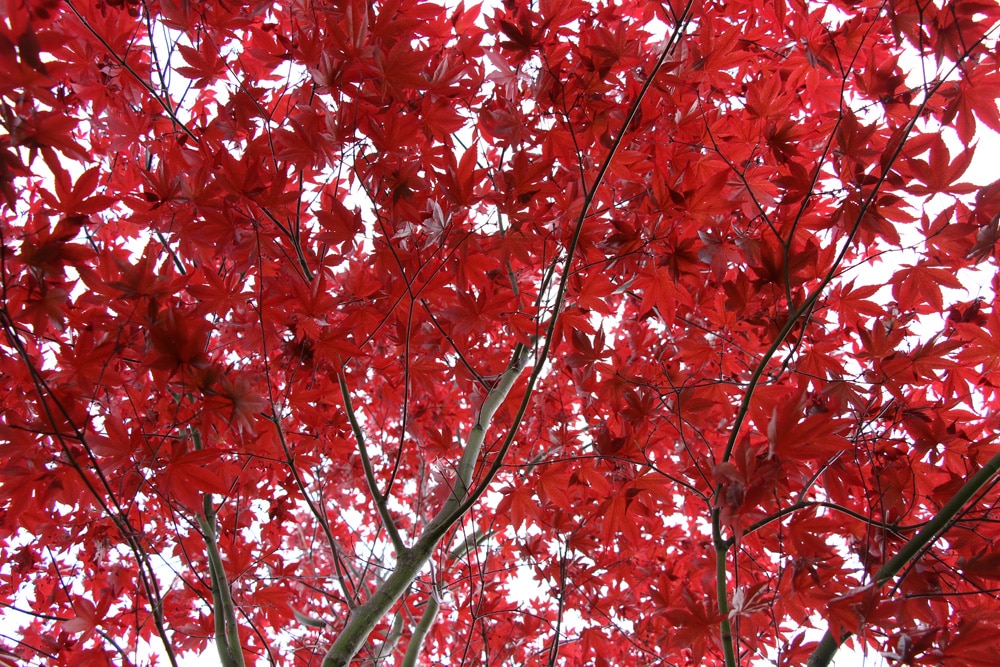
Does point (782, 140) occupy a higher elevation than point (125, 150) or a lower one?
lower

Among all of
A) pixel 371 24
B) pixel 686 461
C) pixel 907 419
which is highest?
pixel 371 24

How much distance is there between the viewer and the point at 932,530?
1.03 metres

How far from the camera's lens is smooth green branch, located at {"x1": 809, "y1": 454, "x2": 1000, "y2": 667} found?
1010mm

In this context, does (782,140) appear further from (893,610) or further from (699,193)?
(893,610)

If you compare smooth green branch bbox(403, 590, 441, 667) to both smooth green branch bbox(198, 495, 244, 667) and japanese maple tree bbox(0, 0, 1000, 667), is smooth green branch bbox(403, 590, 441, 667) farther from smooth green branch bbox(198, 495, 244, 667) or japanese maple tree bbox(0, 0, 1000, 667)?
smooth green branch bbox(198, 495, 244, 667)

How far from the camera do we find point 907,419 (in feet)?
4.51

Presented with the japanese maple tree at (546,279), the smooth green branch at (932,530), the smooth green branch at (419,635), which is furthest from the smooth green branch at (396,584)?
the smooth green branch at (932,530)

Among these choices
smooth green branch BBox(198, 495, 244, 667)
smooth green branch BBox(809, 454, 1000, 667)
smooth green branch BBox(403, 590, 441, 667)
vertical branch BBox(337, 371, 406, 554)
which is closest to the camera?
smooth green branch BBox(809, 454, 1000, 667)

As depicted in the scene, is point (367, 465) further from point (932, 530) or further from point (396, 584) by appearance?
point (932, 530)

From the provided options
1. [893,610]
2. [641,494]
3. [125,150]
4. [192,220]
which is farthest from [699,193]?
[125,150]

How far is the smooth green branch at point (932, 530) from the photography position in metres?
1.01

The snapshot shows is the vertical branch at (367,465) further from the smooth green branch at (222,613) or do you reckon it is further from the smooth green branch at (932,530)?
the smooth green branch at (932,530)

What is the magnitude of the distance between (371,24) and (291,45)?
0.34 metres

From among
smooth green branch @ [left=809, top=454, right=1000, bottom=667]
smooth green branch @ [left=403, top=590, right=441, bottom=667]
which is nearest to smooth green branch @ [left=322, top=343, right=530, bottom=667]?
smooth green branch @ [left=403, top=590, right=441, bottom=667]
